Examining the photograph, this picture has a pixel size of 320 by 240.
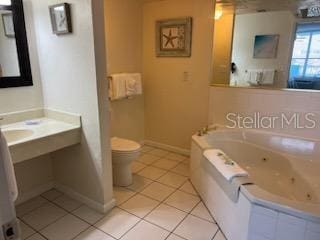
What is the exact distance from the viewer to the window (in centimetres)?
233

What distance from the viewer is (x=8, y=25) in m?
1.92

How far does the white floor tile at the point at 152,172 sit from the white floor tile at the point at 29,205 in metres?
1.06

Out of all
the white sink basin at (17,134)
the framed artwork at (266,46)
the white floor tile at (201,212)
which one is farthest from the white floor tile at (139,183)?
the framed artwork at (266,46)

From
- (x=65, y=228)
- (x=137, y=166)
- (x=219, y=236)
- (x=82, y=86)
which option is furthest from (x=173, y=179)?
(x=82, y=86)

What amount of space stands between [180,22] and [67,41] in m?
1.55

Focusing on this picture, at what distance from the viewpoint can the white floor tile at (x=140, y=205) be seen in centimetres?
204

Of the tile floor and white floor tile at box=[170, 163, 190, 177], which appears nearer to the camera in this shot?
the tile floor

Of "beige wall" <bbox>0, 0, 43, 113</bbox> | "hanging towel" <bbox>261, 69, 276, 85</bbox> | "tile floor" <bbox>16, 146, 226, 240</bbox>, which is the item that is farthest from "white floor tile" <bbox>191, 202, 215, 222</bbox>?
"beige wall" <bbox>0, 0, 43, 113</bbox>

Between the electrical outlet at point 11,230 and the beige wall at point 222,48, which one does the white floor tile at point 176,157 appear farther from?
the electrical outlet at point 11,230

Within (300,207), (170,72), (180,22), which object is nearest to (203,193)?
(300,207)

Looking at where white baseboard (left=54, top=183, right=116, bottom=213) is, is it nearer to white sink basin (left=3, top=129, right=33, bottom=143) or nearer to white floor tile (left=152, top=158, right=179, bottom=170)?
white sink basin (left=3, top=129, right=33, bottom=143)

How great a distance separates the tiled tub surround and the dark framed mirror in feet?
1.00

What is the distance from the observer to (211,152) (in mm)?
2027

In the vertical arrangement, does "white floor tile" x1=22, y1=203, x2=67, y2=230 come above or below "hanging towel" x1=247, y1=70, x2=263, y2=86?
below
